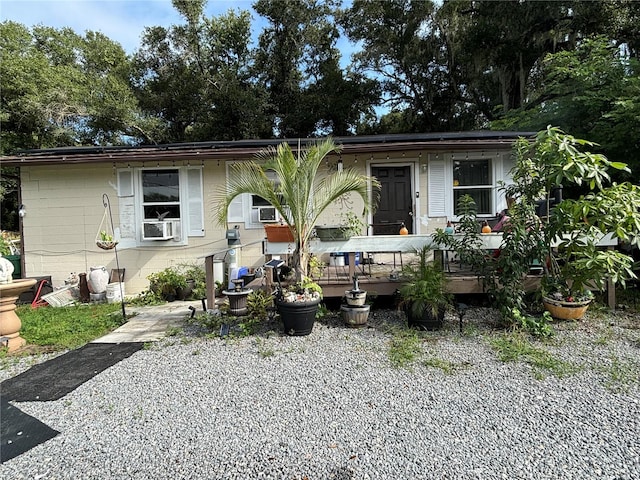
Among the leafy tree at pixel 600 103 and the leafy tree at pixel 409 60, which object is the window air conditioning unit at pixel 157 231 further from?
the leafy tree at pixel 409 60

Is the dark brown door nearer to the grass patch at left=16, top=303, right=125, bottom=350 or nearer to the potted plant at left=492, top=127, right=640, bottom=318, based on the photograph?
the potted plant at left=492, top=127, right=640, bottom=318

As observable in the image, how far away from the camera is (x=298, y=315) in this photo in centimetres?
409

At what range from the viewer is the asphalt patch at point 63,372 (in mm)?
3008

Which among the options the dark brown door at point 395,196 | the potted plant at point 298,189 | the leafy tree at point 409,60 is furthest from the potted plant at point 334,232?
the leafy tree at point 409,60

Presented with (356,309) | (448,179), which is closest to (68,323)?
(356,309)

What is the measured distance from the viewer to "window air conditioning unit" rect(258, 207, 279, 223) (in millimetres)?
6917

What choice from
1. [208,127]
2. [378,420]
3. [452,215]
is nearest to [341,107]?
[208,127]

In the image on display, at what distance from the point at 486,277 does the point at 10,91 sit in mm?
18060

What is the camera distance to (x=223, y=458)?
2070mm

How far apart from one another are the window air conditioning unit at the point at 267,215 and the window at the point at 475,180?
359cm

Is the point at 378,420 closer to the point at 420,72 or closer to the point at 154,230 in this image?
the point at 154,230

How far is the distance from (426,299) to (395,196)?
326 cm

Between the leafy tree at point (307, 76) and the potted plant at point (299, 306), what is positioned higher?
the leafy tree at point (307, 76)

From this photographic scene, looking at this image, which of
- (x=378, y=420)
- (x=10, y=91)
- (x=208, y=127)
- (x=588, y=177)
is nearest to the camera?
(x=378, y=420)
